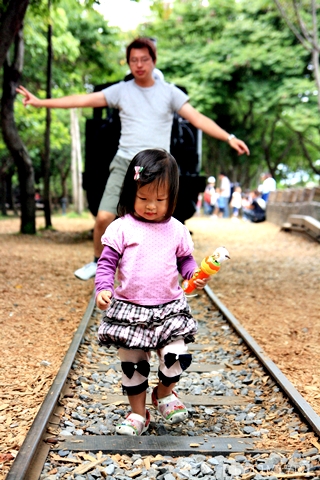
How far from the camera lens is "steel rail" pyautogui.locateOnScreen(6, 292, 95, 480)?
2.38 metres

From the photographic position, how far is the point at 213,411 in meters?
3.49

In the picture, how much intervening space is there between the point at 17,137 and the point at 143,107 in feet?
28.6

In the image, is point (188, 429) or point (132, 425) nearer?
point (132, 425)

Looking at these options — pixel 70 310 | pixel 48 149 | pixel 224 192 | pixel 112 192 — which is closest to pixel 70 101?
pixel 112 192

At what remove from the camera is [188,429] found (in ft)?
10.5

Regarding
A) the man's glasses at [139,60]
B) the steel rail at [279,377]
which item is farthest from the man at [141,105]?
the steel rail at [279,377]

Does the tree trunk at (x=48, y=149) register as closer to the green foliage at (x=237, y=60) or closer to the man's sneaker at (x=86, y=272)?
the green foliage at (x=237, y=60)

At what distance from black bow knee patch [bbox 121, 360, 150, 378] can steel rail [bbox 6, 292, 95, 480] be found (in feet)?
1.50

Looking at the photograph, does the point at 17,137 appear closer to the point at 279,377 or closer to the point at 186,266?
the point at 279,377

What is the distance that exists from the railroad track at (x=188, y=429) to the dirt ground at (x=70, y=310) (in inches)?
5.6

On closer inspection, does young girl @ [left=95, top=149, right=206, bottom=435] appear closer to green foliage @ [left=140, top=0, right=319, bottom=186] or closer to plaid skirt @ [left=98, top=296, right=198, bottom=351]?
plaid skirt @ [left=98, top=296, right=198, bottom=351]

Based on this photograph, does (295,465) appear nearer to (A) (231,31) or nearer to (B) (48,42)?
(B) (48,42)

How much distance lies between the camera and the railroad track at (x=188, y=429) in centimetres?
263

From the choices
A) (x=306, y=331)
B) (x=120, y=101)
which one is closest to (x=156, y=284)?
(x=120, y=101)
